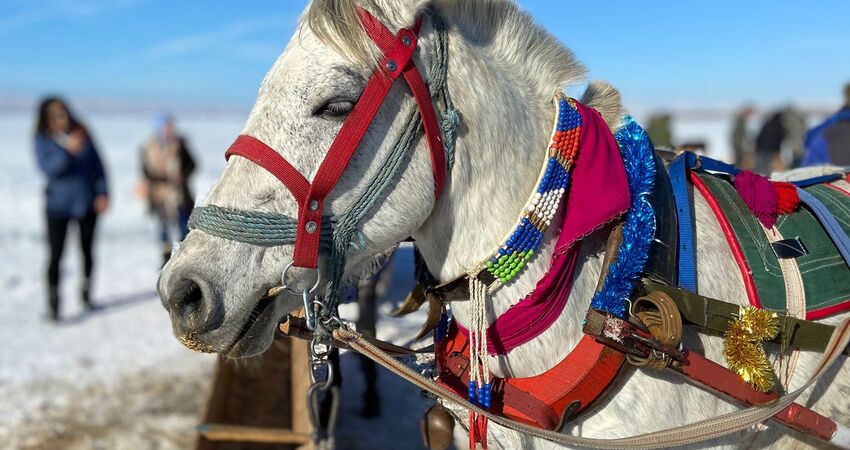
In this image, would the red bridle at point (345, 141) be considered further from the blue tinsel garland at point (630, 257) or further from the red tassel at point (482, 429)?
the red tassel at point (482, 429)

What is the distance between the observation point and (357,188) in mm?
1421

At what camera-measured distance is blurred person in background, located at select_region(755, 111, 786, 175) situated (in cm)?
1221

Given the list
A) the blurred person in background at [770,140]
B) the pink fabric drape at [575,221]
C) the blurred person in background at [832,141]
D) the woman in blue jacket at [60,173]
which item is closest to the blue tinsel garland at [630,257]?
the pink fabric drape at [575,221]

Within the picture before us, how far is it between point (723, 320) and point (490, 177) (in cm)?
70

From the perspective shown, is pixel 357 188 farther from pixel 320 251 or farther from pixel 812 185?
pixel 812 185

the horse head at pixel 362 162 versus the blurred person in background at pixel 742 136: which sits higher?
the blurred person in background at pixel 742 136

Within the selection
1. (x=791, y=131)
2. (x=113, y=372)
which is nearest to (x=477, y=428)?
(x=113, y=372)

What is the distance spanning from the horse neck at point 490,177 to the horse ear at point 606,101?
0.26 metres

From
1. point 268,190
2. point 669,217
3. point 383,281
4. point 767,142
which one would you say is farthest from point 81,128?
point 767,142

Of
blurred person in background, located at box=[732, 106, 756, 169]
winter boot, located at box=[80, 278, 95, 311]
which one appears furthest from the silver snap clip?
blurred person in background, located at box=[732, 106, 756, 169]

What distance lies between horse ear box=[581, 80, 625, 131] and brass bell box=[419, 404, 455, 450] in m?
0.99

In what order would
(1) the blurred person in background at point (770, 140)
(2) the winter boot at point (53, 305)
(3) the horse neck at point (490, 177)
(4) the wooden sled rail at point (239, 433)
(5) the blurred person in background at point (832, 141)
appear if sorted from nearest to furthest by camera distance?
(3) the horse neck at point (490, 177), (4) the wooden sled rail at point (239, 433), (5) the blurred person in background at point (832, 141), (2) the winter boot at point (53, 305), (1) the blurred person in background at point (770, 140)

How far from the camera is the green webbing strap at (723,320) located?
1.55m

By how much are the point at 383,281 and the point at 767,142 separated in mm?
9953
